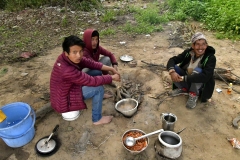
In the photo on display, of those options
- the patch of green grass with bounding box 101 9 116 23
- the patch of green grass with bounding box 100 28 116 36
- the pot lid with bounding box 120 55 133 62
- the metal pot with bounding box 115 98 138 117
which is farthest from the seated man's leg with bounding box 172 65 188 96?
the patch of green grass with bounding box 101 9 116 23

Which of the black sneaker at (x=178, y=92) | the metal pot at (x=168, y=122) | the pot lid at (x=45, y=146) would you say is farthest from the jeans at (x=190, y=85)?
the pot lid at (x=45, y=146)

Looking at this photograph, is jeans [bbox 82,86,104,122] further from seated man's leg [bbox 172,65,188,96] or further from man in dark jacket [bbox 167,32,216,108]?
seated man's leg [bbox 172,65,188,96]

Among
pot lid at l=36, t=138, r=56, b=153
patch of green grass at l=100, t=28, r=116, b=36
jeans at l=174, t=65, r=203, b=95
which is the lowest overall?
pot lid at l=36, t=138, r=56, b=153

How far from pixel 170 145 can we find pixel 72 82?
1.46 metres

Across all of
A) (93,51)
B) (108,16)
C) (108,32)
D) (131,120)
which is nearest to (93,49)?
(93,51)

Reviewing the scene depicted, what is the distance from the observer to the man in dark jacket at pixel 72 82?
2441mm

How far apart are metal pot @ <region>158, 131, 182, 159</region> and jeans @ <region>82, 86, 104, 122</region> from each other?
0.98 m

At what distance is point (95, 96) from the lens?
2811mm

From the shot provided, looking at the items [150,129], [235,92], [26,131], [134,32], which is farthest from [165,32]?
[26,131]

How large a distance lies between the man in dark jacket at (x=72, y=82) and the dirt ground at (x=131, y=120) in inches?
16.8

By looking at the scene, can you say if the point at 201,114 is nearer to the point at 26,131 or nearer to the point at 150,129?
the point at 150,129

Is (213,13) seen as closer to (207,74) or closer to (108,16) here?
(108,16)

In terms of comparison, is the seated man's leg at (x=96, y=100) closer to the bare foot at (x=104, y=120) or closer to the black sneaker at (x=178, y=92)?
the bare foot at (x=104, y=120)

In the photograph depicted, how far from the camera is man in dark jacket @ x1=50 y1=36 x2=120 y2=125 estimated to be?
8.01 feet
